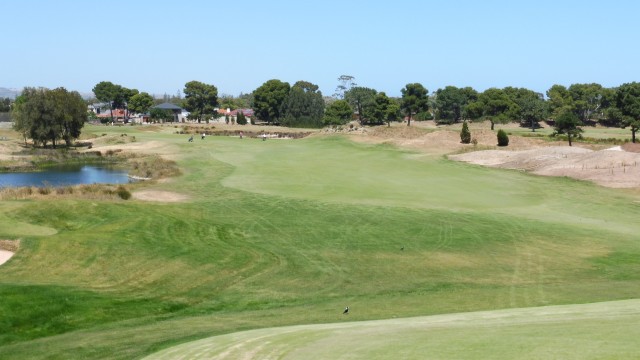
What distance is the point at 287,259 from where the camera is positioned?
33.6 meters

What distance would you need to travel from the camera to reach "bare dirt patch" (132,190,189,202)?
50.4 m

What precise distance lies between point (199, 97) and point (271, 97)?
28.5 meters

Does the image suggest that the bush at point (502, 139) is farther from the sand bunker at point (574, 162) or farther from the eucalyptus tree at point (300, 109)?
the eucalyptus tree at point (300, 109)

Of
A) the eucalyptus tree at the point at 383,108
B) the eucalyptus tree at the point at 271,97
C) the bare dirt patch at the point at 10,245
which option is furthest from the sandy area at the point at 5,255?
the eucalyptus tree at the point at 271,97

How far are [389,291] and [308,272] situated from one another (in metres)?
4.54

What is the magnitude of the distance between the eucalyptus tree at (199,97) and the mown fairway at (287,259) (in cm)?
14022

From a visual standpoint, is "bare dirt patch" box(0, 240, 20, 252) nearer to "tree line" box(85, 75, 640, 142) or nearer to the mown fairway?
the mown fairway

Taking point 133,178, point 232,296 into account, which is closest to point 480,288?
point 232,296

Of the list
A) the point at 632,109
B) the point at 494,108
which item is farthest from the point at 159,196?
the point at 494,108

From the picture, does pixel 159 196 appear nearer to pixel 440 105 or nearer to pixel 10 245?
pixel 10 245

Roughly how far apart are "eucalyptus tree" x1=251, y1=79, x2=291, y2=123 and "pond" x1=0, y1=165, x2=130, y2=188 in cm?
9316

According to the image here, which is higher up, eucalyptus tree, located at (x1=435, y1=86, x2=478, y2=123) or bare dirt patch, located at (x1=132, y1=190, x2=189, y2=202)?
eucalyptus tree, located at (x1=435, y1=86, x2=478, y2=123)

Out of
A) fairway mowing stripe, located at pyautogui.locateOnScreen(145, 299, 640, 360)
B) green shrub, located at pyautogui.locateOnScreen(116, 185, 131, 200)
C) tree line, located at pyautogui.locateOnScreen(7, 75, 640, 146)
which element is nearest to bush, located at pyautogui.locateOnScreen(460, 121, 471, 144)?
tree line, located at pyautogui.locateOnScreen(7, 75, 640, 146)

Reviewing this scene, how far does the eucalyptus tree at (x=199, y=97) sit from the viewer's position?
192750 mm
